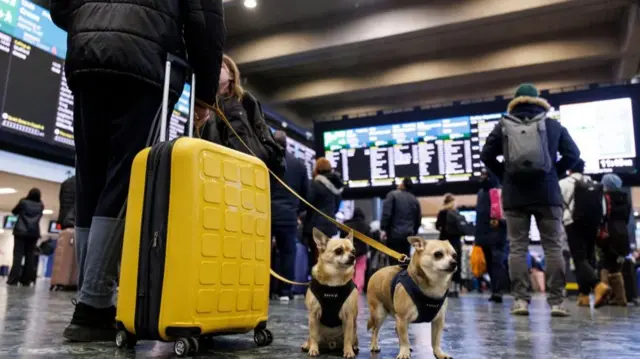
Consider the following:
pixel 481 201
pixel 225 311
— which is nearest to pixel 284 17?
pixel 481 201

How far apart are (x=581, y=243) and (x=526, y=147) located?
7.77 feet

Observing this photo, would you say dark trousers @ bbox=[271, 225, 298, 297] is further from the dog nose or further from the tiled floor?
the dog nose

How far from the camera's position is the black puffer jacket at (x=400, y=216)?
6.35 meters

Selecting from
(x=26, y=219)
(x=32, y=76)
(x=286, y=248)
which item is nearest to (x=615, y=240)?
(x=286, y=248)

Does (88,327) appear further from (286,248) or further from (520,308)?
(286,248)

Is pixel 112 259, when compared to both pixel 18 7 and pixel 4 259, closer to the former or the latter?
pixel 18 7

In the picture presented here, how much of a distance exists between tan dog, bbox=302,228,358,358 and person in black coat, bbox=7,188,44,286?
7.25 metres

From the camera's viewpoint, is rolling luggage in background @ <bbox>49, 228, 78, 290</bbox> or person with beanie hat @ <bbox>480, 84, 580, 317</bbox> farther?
rolling luggage in background @ <bbox>49, 228, 78, 290</bbox>

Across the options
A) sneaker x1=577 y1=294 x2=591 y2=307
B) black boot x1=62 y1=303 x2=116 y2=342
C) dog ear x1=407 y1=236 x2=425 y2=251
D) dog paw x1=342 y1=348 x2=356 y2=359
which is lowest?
sneaker x1=577 y1=294 x2=591 y2=307

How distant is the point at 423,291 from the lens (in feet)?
6.09

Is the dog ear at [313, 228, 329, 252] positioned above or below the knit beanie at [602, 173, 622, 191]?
below

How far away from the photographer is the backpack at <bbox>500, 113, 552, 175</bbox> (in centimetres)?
383

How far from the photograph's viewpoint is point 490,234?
6516 mm

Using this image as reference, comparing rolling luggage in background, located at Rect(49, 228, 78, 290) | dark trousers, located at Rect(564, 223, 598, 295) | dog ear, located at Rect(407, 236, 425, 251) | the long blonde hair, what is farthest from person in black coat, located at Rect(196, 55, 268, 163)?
rolling luggage in background, located at Rect(49, 228, 78, 290)
